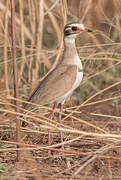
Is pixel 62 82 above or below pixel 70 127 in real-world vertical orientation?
above

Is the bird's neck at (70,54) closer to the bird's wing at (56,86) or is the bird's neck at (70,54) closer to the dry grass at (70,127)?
the bird's wing at (56,86)

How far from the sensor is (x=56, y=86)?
350cm

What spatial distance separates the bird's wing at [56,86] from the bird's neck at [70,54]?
0.08m

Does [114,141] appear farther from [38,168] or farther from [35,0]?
[35,0]

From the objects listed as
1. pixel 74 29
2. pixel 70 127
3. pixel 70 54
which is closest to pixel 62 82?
pixel 70 54

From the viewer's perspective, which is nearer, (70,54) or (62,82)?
(62,82)

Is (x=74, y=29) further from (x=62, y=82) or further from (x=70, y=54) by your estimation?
(x=62, y=82)

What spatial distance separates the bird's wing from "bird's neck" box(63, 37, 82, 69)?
0.25 feet

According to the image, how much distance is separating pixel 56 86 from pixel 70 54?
0.37 metres

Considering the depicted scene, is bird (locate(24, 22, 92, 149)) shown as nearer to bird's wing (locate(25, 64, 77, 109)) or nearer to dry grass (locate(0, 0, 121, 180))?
bird's wing (locate(25, 64, 77, 109))

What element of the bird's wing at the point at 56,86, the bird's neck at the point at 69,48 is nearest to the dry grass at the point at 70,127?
the bird's wing at the point at 56,86

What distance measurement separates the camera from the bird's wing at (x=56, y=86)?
3459 millimetres

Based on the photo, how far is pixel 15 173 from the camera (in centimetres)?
265

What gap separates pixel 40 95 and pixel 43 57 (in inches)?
53.7
